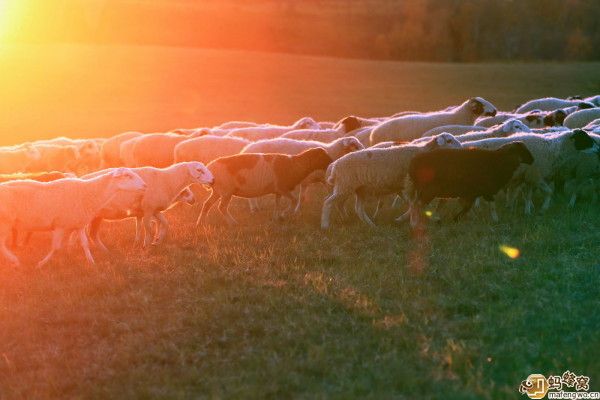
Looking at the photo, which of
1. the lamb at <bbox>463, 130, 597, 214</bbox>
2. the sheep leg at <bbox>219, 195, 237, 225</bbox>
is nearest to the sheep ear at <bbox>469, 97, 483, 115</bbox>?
the lamb at <bbox>463, 130, 597, 214</bbox>

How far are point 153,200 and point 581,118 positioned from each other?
1176 cm

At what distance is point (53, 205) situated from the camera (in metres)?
10.3

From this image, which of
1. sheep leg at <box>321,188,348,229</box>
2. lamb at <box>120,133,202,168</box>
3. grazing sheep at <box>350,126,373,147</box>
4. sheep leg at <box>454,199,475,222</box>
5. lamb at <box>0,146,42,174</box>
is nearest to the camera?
sheep leg at <box>454,199,475,222</box>

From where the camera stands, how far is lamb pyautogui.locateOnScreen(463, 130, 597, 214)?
13.3 metres

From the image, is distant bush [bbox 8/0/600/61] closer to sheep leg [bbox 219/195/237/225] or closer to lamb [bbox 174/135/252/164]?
lamb [bbox 174/135/252/164]

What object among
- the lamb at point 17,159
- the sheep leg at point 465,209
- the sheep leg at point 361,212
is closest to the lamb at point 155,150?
the lamb at point 17,159

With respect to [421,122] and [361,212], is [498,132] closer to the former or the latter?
[421,122]

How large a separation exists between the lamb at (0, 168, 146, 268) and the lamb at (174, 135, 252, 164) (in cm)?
536

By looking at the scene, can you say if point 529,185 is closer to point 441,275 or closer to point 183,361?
point 441,275

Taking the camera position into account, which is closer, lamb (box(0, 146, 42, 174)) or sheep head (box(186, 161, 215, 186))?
sheep head (box(186, 161, 215, 186))

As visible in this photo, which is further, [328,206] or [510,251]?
[328,206]

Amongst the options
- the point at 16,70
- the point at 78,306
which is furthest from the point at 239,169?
the point at 16,70

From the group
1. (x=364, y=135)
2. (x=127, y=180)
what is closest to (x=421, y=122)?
(x=364, y=135)

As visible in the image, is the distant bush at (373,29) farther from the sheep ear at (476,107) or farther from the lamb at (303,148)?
the lamb at (303,148)
